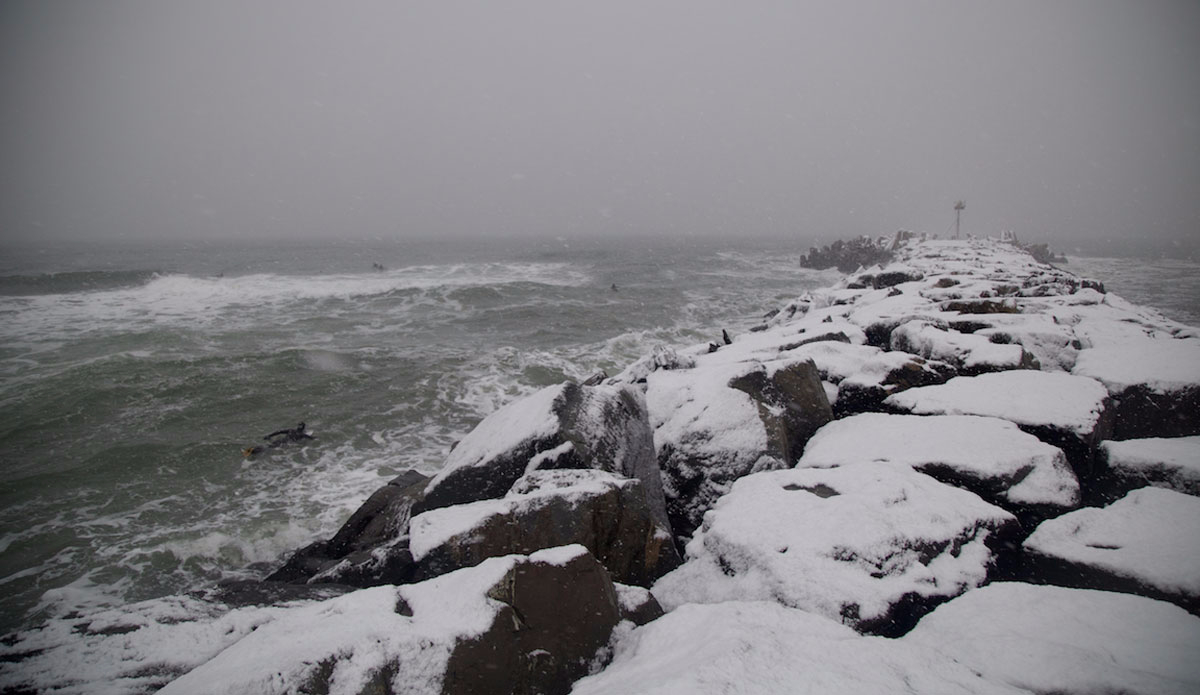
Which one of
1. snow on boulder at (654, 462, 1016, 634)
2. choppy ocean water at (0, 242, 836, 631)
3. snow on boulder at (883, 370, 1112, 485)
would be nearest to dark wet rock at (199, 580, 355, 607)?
snow on boulder at (654, 462, 1016, 634)

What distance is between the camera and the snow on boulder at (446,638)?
2369 millimetres

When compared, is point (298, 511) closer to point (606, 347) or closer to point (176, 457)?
→ point (176, 457)

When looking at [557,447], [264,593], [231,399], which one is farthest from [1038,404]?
[231,399]

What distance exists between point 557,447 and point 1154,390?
21.8 ft

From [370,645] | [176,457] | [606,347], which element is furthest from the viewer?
[606,347]

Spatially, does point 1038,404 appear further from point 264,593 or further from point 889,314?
point 264,593

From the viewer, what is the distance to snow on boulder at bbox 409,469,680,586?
3.52 meters

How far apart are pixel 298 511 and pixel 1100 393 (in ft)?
35.1

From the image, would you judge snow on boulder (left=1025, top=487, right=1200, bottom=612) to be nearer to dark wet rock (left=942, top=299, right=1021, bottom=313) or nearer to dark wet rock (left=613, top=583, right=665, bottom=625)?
dark wet rock (left=613, top=583, right=665, bottom=625)

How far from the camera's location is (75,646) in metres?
2.95

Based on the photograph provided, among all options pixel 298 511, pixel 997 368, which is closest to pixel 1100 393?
pixel 997 368

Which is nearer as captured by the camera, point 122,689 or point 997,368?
point 122,689

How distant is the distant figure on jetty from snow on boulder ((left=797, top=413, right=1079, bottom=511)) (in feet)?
32.6

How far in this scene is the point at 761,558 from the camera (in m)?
3.34
